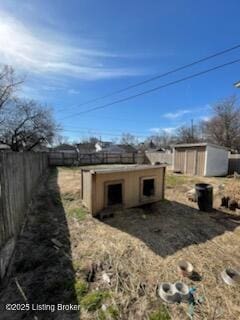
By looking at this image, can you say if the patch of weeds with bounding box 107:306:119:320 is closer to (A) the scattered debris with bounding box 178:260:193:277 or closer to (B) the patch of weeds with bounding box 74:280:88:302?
(B) the patch of weeds with bounding box 74:280:88:302

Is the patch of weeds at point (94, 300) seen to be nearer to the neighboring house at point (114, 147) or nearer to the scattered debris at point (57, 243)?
the scattered debris at point (57, 243)

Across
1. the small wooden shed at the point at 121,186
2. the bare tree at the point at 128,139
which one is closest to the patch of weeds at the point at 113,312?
the small wooden shed at the point at 121,186

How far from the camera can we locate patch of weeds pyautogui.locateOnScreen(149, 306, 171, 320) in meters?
2.18

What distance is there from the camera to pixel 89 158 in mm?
22438

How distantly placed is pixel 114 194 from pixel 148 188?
116cm

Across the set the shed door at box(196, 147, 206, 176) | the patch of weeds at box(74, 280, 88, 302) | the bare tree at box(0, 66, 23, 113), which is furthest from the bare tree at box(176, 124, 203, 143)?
the patch of weeds at box(74, 280, 88, 302)

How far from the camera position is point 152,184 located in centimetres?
630

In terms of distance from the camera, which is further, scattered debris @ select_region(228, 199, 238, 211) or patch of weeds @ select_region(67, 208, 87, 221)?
scattered debris @ select_region(228, 199, 238, 211)

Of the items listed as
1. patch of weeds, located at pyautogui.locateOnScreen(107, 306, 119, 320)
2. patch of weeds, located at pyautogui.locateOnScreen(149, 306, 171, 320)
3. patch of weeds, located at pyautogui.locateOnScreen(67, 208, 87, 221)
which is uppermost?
patch of weeds, located at pyautogui.locateOnScreen(67, 208, 87, 221)

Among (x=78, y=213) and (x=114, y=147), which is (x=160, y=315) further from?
(x=114, y=147)

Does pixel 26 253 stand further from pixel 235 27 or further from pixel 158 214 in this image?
pixel 235 27

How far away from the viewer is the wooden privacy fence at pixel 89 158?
20672 mm

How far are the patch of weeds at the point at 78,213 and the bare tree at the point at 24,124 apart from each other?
1806 centimetres

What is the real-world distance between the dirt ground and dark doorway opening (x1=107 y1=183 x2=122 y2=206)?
13.3 inches
